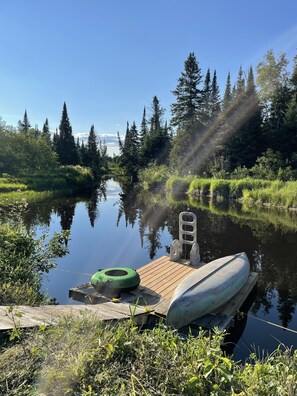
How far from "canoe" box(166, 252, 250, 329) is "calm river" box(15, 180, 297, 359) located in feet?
2.61

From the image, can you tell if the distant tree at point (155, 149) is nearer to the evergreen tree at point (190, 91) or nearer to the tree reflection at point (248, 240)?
the evergreen tree at point (190, 91)

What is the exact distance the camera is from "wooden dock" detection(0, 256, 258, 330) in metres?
3.36

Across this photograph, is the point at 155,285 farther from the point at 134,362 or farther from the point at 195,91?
the point at 195,91

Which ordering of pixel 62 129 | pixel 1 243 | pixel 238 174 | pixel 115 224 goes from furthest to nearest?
pixel 62 129 < pixel 238 174 < pixel 115 224 < pixel 1 243

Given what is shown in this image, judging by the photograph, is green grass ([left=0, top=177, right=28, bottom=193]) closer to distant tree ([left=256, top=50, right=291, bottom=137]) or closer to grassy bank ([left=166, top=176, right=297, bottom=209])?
grassy bank ([left=166, top=176, right=297, bottom=209])

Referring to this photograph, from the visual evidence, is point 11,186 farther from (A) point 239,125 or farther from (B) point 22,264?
(A) point 239,125

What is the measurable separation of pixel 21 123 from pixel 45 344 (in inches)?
3297

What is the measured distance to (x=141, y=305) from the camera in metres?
5.29

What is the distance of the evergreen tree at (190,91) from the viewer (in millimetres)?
36250

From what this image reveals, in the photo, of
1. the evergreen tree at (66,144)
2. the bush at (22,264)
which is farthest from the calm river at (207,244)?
the evergreen tree at (66,144)


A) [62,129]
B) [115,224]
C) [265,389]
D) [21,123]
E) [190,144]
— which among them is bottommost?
[115,224]

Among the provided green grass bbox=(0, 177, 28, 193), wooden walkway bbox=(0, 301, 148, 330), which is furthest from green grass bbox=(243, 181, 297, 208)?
wooden walkway bbox=(0, 301, 148, 330)

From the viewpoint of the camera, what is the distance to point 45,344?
2604 mm

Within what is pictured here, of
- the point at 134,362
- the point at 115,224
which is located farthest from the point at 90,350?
the point at 115,224
